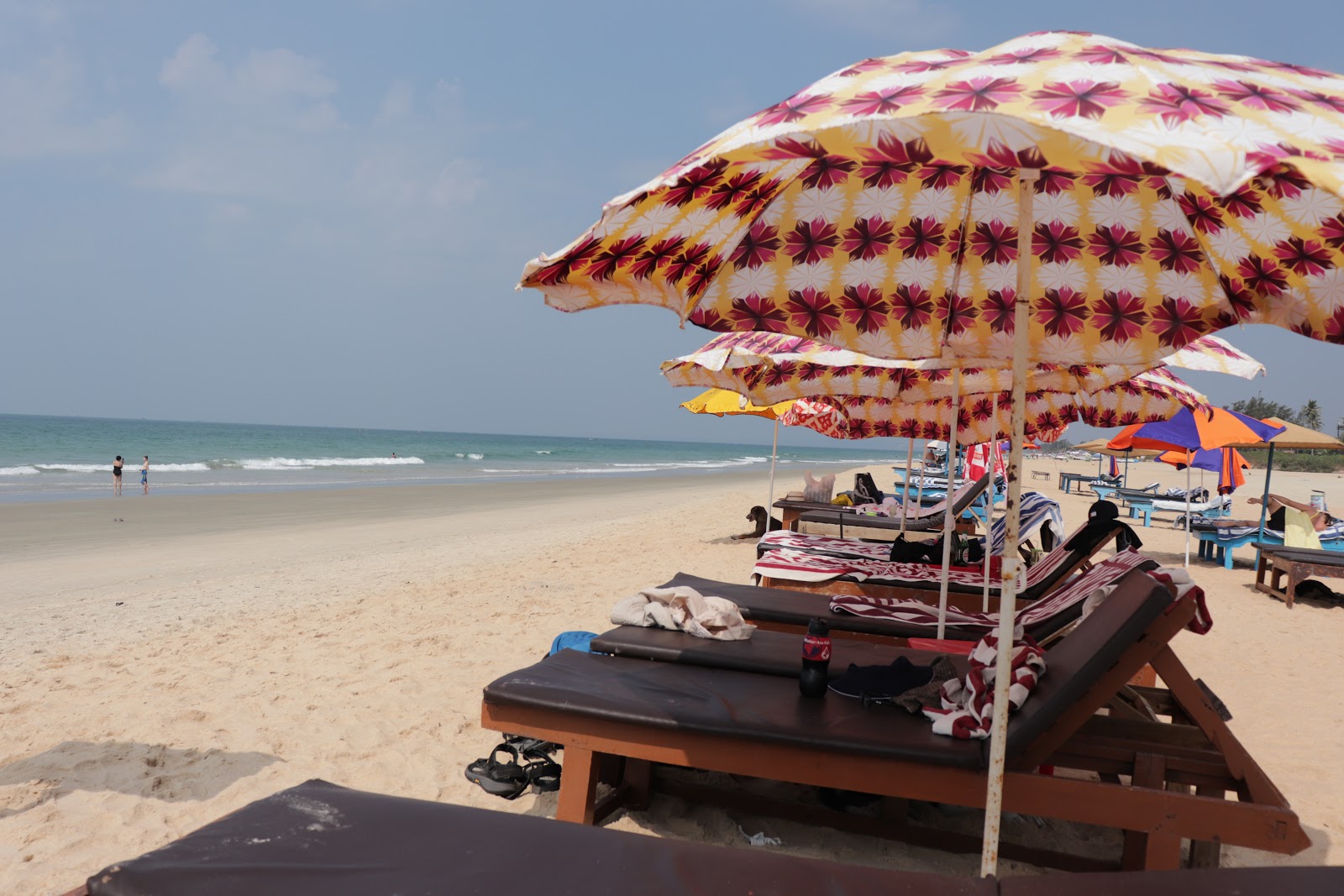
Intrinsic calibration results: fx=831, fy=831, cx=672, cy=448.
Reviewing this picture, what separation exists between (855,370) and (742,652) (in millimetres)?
2909

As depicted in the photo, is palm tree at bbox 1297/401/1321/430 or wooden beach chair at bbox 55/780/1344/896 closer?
wooden beach chair at bbox 55/780/1344/896

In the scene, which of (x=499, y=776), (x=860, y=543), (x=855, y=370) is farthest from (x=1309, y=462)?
(x=499, y=776)

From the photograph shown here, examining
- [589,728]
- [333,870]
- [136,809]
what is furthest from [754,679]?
[136,809]

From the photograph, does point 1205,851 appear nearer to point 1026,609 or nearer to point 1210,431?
point 1026,609

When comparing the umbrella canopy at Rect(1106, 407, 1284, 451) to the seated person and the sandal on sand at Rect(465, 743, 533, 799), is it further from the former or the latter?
the sandal on sand at Rect(465, 743, 533, 799)

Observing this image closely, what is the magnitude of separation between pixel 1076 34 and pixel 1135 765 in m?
2.22

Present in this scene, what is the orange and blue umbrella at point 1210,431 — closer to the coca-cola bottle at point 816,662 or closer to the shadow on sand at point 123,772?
the coca-cola bottle at point 816,662

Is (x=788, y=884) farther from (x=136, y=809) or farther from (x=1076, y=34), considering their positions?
(x=136, y=809)

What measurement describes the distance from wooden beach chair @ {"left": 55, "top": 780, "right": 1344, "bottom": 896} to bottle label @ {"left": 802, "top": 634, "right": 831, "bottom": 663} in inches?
44.6

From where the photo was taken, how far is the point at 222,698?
445cm

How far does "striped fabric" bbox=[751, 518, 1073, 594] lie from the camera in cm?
613

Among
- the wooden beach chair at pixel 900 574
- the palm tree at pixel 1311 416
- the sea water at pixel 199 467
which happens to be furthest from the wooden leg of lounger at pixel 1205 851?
the palm tree at pixel 1311 416

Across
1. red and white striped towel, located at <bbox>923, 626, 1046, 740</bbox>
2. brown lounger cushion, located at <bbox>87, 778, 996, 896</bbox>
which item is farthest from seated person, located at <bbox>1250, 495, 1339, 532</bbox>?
brown lounger cushion, located at <bbox>87, 778, 996, 896</bbox>

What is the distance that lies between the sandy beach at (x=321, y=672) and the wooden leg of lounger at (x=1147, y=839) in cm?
41
